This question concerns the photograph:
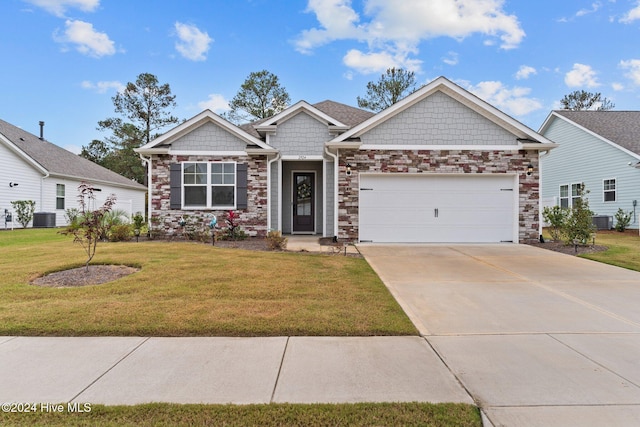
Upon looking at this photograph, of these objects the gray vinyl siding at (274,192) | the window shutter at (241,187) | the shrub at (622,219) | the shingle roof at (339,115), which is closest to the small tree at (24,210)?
the shingle roof at (339,115)

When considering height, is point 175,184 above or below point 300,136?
below

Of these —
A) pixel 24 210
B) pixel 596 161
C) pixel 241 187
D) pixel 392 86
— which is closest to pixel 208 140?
pixel 241 187

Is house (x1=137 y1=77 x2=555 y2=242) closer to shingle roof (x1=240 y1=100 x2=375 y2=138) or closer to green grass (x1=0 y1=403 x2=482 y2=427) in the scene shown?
shingle roof (x1=240 y1=100 x2=375 y2=138)

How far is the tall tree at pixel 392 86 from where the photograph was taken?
27.0 meters

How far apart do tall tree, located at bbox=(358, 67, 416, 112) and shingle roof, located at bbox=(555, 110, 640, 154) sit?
11.3 m

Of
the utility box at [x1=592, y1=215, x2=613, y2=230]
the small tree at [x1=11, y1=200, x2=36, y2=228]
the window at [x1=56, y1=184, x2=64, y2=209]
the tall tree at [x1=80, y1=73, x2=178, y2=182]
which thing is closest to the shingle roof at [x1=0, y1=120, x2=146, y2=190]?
the window at [x1=56, y1=184, x2=64, y2=209]

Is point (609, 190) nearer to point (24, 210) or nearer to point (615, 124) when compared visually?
point (615, 124)

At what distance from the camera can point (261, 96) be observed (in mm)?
27844

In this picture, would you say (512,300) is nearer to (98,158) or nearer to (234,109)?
(234,109)

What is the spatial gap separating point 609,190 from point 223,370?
66.5ft

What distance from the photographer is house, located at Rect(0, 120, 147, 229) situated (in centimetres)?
1580

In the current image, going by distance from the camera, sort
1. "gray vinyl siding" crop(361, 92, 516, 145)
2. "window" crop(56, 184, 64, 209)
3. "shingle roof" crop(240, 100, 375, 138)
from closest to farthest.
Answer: "gray vinyl siding" crop(361, 92, 516, 145), "shingle roof" crop(240, 100, 375, 138), "window" crop(56, 184, 64, 209)

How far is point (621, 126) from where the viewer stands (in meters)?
17.2

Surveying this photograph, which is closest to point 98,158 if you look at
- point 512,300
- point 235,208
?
point 235,208
